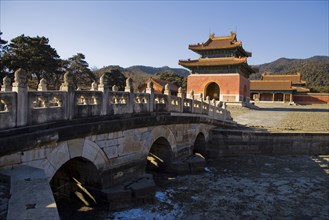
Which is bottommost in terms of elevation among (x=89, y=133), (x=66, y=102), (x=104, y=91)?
(x=89, y=133)

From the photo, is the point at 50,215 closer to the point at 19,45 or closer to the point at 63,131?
the point at 63,131

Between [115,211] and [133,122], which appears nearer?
[115,211]

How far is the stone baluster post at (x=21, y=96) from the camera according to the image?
16.0 ft

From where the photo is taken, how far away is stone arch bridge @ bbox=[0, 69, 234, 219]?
4.82 m

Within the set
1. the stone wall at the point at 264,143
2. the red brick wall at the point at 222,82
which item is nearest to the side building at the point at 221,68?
the red brick wall at the point at 222,82

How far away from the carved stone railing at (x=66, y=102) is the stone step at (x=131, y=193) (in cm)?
193

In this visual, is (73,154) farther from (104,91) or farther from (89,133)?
(104,91)

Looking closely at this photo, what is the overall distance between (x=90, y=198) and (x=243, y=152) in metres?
8.97

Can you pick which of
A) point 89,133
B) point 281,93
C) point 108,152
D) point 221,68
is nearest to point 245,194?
point 108,152

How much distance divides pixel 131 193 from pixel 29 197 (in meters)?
3.83

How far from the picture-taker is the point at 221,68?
105 ft

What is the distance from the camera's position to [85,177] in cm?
718

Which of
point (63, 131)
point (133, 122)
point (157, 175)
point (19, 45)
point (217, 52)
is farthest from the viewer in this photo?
point (217, 52)

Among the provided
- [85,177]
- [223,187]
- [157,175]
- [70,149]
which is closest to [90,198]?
[85,177]
